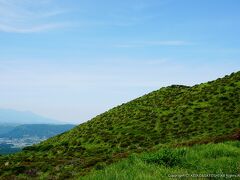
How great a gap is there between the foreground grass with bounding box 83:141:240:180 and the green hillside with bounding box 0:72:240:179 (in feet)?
54.6

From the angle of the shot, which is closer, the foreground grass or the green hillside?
the foreground grass

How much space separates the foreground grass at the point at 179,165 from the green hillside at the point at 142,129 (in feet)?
54.6

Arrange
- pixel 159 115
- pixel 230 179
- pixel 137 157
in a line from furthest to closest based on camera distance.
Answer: pixel 159 115, pixel 137 157, pixel 230 179

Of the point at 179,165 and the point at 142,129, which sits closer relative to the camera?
the point at 179,165

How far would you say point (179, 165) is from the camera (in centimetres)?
1447

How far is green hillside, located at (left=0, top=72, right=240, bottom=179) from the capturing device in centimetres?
3938

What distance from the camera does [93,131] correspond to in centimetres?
6312

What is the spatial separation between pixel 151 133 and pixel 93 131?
43.6 feet

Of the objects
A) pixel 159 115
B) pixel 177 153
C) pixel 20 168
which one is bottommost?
pixel 20 168

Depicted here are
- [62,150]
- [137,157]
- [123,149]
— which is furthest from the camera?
[62,150]

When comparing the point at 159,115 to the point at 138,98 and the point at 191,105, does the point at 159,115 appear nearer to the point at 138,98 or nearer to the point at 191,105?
the point at 191,105

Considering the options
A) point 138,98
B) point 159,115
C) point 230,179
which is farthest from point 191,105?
point 230,179

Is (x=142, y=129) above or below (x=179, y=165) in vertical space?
above

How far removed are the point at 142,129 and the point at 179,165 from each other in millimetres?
41574
